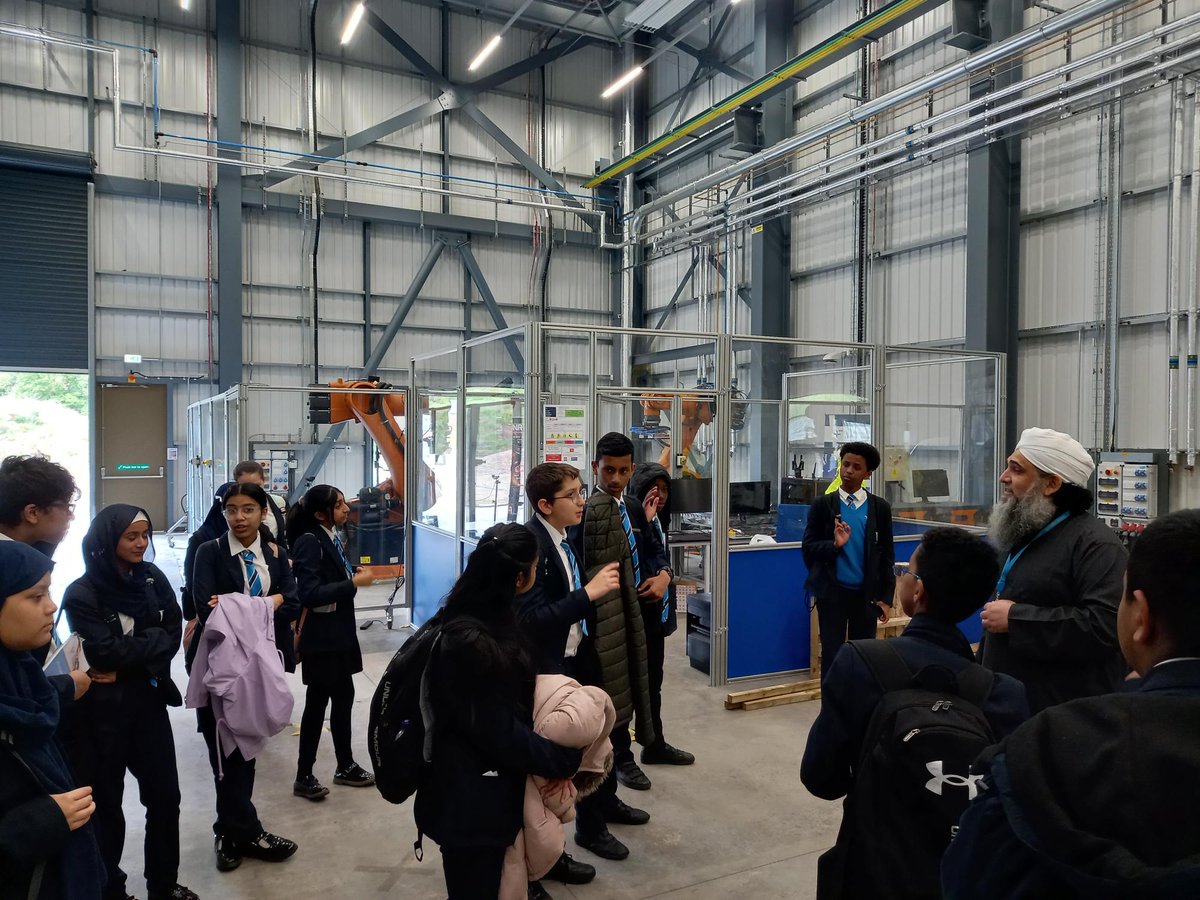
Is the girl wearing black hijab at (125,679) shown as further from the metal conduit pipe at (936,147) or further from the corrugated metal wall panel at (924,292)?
the corrugated metal wall panel at (924,292)

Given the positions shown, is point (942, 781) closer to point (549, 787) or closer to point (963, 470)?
point (549, 787)

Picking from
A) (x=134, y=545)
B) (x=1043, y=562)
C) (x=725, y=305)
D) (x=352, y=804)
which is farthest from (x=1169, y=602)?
(x=725, y=305)

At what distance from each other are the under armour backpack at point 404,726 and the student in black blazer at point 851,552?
2.57 m

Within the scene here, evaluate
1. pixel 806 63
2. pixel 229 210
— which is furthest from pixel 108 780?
pixel 229 210

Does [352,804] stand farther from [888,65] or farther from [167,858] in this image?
[888,65]

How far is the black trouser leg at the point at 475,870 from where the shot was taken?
1841mm

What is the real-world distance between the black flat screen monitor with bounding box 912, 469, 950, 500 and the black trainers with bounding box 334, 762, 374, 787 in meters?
4.41

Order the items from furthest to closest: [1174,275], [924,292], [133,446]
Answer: [133,446] → [924,292] → [1174,275]

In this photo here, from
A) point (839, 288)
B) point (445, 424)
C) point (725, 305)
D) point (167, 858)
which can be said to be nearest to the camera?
point (167, 858)

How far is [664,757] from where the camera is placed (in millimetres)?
3891

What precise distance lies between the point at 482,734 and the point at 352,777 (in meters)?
2.24

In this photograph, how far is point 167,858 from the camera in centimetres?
257

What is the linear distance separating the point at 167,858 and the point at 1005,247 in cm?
790

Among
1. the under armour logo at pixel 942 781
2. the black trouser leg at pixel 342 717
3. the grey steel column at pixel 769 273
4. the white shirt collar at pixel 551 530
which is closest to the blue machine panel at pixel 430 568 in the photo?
the black trouser leg at pixel 342 717
